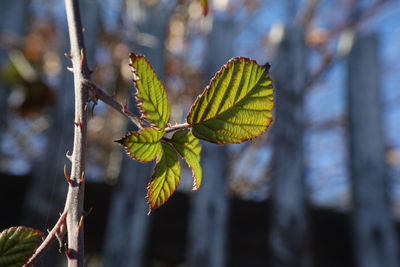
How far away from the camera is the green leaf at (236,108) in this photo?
15 cm

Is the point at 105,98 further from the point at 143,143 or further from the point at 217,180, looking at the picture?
the point at 217,180

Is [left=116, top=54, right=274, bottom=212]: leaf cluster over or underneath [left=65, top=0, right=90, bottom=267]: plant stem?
over

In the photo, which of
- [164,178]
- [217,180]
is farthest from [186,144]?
[217,180]

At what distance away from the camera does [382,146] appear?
5.85 ft

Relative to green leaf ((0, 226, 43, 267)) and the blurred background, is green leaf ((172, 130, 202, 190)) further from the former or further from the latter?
the blurred background

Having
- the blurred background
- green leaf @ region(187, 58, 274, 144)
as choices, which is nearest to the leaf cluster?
green leaf @ region(187, 58, 274, 144)

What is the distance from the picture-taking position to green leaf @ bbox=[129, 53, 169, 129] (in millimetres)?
150

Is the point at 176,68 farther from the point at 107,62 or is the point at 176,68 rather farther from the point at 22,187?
the point at 22,187

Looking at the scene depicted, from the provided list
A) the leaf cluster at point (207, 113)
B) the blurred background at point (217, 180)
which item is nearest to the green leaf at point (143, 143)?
the leaf cluster at point (207, 113)

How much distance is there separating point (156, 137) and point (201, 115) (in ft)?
0.06

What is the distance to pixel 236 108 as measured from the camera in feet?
0.52

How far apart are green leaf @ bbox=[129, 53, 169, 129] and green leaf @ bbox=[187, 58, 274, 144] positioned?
1 centimetres

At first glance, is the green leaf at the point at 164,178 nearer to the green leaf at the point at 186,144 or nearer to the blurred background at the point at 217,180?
the green leaf at the point at 186,144

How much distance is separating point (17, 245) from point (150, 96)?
0.07m
